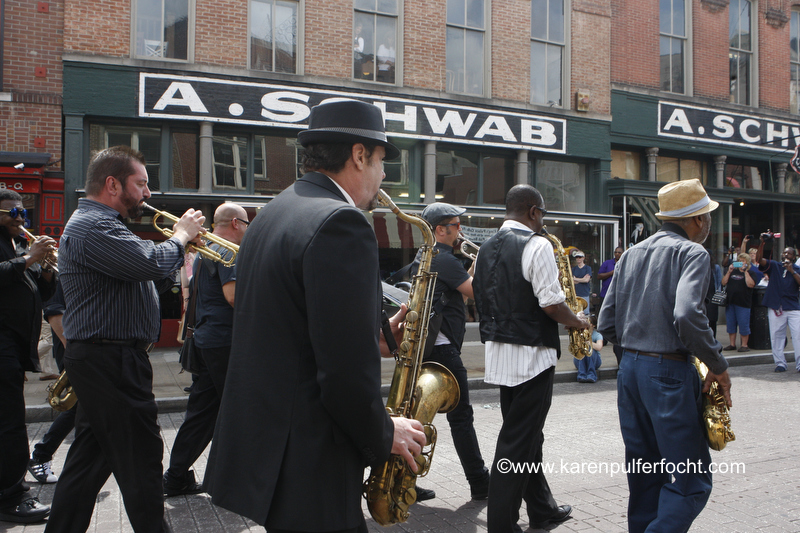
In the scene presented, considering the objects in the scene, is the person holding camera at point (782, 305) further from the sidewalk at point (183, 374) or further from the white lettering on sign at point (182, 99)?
the white lettering on sign at point (182, 99)

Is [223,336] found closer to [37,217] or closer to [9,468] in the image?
[9,468]

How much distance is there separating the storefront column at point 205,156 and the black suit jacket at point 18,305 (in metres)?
7.88

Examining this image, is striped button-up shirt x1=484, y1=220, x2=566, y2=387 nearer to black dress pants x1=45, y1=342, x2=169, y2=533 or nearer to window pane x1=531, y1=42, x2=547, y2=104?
black dress pants x1=45, y1=342, x2=169, y2=533

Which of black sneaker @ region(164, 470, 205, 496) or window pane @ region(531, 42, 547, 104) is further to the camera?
window pane @ region(531, 42, 547, 104)

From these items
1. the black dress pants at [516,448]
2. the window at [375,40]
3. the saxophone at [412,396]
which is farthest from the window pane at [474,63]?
the saxophone at [412,396]

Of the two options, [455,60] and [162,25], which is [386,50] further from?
[162,25]

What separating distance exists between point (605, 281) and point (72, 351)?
489 inches

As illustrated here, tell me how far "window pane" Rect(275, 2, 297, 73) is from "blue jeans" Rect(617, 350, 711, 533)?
11.1m

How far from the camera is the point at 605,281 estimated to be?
13992 mm

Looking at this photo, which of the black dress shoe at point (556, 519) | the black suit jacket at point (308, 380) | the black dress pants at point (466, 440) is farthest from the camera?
the black dress pants at point (466, 440)

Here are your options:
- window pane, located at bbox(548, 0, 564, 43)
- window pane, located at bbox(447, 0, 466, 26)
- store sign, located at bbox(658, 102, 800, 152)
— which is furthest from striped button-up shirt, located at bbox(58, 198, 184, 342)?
store sign, located at bbox(658, 102, 800, 152)

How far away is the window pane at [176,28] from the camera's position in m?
12.1

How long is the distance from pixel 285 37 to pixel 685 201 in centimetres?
1113

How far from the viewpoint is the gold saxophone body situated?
13.6ft
